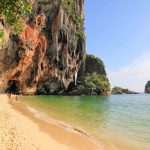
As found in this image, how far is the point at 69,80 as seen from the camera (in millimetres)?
84938

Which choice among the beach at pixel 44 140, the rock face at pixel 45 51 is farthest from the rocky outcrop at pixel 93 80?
the beach at pixel 44 140

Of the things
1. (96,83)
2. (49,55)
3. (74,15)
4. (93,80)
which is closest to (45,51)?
(49,55)

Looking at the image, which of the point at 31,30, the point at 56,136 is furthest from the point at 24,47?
the point at 56,136

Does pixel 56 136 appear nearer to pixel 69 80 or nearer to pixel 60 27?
pixel 60 27

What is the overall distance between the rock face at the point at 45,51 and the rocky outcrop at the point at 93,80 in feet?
14.8

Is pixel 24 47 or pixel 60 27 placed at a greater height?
pixel 60 27

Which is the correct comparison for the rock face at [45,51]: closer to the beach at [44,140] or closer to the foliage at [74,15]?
the foliage at [74,15]

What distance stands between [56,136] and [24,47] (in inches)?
1789

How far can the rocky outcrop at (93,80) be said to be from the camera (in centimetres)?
9006

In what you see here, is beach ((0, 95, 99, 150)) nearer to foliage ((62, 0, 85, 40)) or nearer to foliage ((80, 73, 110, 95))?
foliage ((62, 0, 85, 40))

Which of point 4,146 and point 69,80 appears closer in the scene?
point 4,146

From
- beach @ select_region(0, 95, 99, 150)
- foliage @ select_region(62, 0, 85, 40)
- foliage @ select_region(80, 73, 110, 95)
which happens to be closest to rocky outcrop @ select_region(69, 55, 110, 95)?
foliage @ select_region(80, 73, 110, 95)

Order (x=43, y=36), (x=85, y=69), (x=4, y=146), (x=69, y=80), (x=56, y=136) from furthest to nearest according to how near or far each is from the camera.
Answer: (x=85, y=69) → (x=69, y=80) → (x=43, y=36) → (x=56, y=136) → (x=4, y=146)

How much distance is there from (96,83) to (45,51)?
31983mm
